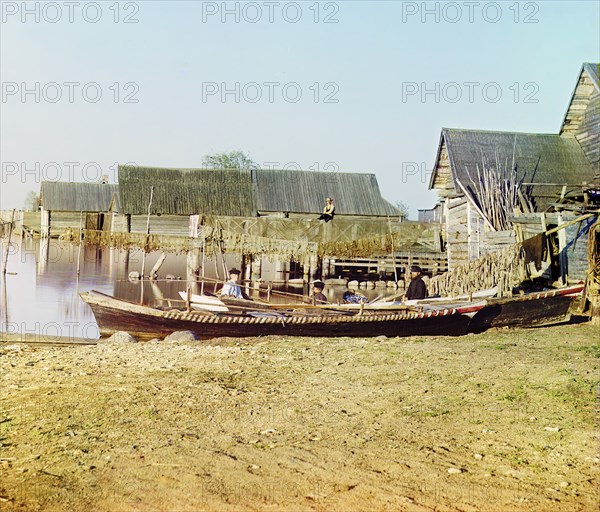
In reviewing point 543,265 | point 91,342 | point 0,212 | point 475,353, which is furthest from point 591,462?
point 0,212

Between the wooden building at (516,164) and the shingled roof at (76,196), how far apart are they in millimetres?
41100

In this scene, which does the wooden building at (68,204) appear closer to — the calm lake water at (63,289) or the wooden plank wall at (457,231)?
the calm lake water at (63,289)

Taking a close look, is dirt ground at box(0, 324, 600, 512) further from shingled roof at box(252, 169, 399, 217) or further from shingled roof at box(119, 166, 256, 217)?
shingled roof at box(252, 169, 399, 217)

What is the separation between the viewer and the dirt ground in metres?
5.34

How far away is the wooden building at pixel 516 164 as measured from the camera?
25.1 metres

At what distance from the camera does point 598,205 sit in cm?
1895

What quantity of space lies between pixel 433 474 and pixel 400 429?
1.27 metres

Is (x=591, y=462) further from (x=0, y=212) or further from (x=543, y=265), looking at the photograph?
(x=0, y=212)

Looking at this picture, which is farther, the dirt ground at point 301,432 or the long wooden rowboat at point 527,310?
the long wooden rowboat at point 527,310

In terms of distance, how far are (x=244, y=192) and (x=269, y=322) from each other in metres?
34.3

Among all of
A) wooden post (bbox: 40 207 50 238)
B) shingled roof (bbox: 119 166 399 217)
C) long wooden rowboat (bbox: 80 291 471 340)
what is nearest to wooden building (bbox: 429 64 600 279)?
long wooden rowboat (bbox: 80 291 471 340)

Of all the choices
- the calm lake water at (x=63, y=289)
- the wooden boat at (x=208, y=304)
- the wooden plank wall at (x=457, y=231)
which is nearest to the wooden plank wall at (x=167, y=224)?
the calm lake water at (x=63, y=289)

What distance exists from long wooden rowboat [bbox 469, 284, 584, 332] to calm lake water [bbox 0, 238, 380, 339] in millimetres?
7776

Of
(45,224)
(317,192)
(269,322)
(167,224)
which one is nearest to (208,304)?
(269,322)
